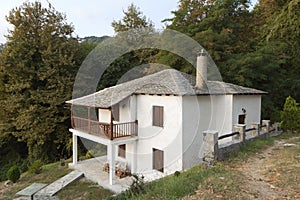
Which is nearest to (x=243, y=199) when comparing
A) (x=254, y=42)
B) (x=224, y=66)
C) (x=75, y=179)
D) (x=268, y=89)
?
(x=75, y=179)

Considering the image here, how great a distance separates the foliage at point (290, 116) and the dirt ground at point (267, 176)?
4.92 meters

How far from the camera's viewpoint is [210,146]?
27.1 ft

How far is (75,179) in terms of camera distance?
1278cm

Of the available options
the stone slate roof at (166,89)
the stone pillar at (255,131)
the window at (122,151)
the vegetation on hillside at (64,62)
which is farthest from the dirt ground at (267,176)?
the vegetation on hillside at (64,62)

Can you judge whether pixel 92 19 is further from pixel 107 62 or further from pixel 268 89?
pixel 268 89

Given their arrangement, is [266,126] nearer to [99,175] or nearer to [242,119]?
[242,119]

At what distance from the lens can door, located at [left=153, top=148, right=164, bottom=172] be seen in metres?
12.0

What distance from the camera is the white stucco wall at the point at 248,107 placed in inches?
492

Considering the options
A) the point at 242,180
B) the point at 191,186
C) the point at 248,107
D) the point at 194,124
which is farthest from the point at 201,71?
the point at 191,186

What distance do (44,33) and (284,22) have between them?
53.6ft

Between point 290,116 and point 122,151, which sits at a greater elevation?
point 290,116

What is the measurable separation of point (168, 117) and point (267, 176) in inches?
219

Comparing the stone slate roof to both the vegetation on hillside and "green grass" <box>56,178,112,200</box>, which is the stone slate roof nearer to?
"green grass" <box>56,178,112,200</box>

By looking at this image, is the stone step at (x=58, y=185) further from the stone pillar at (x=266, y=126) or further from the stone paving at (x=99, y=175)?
the stone pillar at (x=266, y=126)
